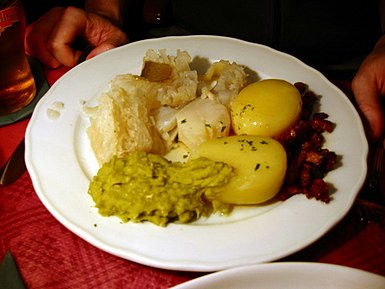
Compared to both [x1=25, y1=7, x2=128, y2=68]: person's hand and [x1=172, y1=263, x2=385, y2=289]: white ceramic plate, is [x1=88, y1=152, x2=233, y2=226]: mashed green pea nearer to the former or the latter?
[x1=172, y1=263, x2=385, y2=289]: white ceramic plate

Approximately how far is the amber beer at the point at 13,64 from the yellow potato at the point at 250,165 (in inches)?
28.8

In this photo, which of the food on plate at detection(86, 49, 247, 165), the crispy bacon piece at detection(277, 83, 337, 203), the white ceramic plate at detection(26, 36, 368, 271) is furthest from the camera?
the food on plate at detection(86, 49, 247, 165)

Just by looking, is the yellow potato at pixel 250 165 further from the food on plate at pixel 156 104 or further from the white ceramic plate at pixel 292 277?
the white ceramic plate at pixel 292 277

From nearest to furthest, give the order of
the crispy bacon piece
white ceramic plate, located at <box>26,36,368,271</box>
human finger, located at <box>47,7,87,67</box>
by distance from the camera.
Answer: white ceramic plate, located at <box>26,36,368,271</box> < the crispy bacon piece < human finger, located at <box>47,7,87,67</box>

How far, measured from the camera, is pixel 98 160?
1.40 metres

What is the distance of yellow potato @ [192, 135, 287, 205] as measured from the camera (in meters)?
1.24

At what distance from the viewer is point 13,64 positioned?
160 cm

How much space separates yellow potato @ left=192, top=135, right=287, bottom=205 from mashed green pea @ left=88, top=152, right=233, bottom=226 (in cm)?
3

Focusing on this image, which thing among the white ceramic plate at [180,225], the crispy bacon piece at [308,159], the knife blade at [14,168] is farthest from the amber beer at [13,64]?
the crispy bacon piece at [308,159]

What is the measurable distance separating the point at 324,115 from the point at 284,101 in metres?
0.17

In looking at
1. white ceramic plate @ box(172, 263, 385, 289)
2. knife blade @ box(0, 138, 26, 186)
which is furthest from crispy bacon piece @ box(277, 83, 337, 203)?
knife blade @ box(0, 138, 26, 186)

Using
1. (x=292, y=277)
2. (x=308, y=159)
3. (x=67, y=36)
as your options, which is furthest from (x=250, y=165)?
(x=67, y=36)

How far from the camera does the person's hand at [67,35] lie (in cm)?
186

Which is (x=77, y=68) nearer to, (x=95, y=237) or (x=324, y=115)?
(x=95, y=237)
